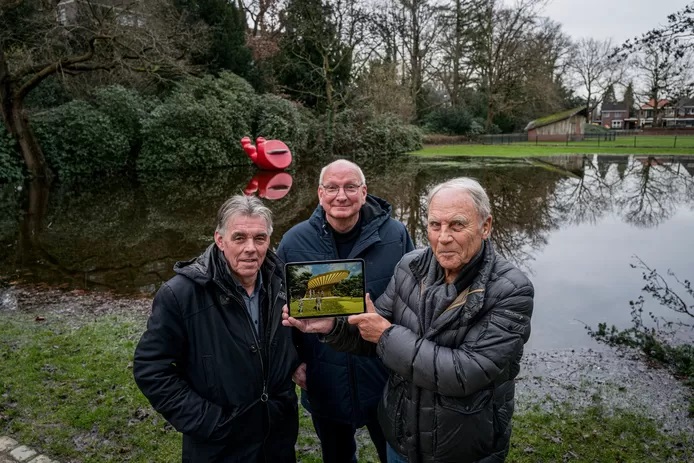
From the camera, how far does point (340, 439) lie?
113 inches

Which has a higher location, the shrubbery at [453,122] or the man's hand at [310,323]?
the shrubbery at [453,122]

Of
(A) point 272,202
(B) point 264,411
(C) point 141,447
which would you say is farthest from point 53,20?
(B) point 264,411


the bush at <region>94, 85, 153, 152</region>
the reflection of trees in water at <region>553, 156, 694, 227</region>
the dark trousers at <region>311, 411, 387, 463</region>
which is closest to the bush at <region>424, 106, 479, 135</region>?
the reflection of trees in water at <region>553, 156, 694, 227</region>

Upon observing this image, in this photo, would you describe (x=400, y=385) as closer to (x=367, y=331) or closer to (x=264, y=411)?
(x=367, y=331)

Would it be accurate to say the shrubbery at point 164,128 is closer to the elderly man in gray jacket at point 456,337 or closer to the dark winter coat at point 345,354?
the dark winter coat at point 345,354

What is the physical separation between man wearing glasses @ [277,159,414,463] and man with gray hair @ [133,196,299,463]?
0.98ft

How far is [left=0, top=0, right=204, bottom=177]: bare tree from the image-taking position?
15.5m

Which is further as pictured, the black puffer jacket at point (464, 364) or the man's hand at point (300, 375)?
the man's hand at point (300, 375)

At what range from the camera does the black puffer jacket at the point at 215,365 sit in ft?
6.98

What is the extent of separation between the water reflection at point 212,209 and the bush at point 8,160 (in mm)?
1238

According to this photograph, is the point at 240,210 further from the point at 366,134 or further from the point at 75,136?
the point at 366,134

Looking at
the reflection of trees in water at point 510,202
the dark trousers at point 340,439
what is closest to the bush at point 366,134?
the reflection of trees in water at point 510,202

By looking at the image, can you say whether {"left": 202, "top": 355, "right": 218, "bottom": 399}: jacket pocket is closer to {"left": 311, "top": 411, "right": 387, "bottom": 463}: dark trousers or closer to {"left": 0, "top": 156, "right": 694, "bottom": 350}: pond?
{"left": 311, "top": 411, "right": 387, "bottom": 463}: dark trousers

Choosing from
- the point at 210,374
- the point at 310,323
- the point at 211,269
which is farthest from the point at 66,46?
the point at 310,323
